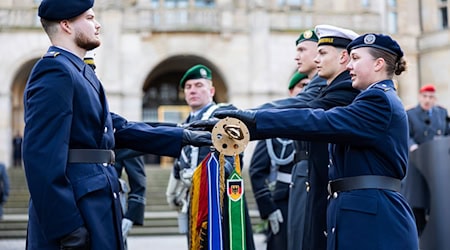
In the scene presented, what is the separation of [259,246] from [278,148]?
5.03 metres

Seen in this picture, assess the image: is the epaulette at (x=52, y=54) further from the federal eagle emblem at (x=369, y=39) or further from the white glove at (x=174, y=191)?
the white glove at (x=174, y=191)

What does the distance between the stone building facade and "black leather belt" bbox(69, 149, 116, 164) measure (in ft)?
70.7

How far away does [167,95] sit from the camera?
29.4 metres

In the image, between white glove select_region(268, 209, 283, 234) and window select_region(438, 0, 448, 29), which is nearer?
white glove select_region(268, 209, 283, 234)

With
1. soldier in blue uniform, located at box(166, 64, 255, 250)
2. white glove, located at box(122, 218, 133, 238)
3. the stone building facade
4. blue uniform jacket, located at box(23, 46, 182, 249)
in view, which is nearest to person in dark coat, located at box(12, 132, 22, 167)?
the stone building facade

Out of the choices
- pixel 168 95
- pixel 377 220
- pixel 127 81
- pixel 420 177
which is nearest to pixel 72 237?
pixel 377 220

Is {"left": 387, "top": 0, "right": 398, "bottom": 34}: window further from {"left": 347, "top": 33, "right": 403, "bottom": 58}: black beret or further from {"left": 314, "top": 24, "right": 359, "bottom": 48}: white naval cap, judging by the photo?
{"left": 347, "top": 33, "right": 403, "bottom": 58}: black beret

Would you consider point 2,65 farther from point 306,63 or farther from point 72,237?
point 72,237

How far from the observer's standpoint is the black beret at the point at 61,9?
381cm

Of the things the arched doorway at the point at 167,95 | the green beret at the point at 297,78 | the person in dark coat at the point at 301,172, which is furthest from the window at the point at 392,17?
the person in dark coat at the point at 301,172

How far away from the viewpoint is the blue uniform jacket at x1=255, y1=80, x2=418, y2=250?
3.72m

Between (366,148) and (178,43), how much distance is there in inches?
881

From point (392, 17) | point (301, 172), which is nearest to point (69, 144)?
point (301, 172)

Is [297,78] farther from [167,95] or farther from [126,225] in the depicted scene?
[167,95]
